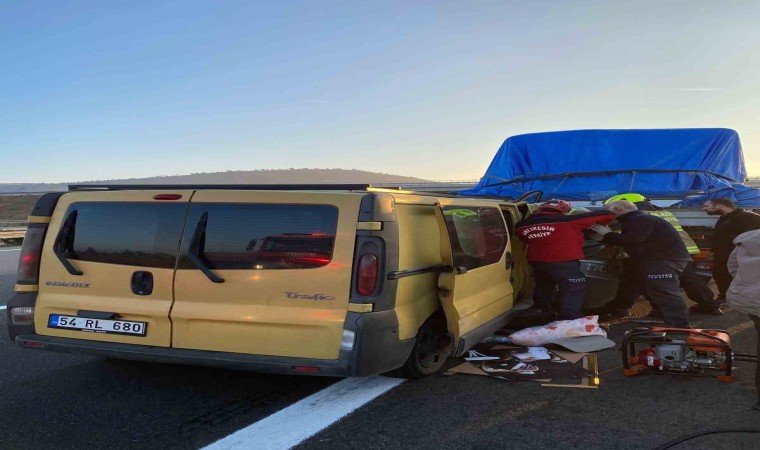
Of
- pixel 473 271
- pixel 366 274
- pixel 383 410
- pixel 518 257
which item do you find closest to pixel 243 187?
pixel 366 274

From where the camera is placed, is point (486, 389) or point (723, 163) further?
point (723, 163)

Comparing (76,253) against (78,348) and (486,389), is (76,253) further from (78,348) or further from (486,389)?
(486,389)

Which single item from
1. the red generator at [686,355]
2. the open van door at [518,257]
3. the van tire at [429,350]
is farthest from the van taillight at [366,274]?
the open van door at [518,257]

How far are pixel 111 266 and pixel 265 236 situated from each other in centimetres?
118

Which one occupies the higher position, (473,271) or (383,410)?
(473,271)

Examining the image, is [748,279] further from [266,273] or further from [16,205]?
[16,205]

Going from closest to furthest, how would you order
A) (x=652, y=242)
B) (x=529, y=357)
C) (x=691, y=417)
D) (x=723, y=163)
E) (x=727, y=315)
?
1. (x=691, y=417)
2. (x=529, y=357)
3. (x=652, y=242)
4. (x=727, y=315)
5. (x=723, y=163)

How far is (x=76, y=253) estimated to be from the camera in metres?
4.13

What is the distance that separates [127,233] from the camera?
4016 mm

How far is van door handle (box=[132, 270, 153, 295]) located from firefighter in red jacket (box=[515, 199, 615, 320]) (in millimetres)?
3696

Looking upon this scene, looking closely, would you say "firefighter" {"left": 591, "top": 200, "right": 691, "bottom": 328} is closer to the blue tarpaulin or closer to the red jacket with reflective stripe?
the red jacket with reflective stripe

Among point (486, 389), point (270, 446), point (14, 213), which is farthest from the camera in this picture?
point (14, 213)

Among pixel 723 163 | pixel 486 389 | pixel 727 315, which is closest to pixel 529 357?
pixel 486 389

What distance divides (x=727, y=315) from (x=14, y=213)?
2358 inches
